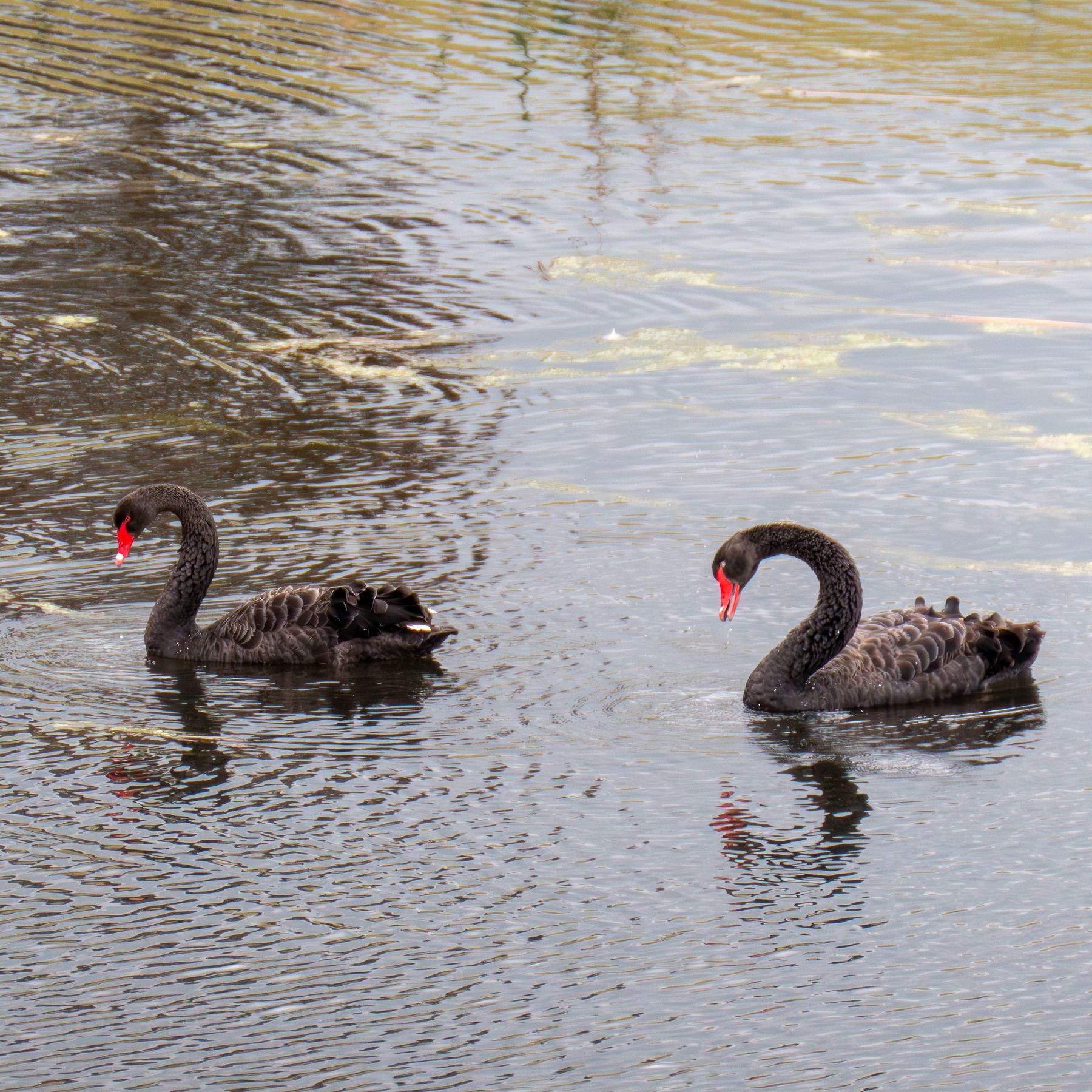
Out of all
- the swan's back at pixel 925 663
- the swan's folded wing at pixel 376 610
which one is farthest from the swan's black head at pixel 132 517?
the swan's back at pixel 925 663

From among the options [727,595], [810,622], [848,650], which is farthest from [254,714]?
[848,650]

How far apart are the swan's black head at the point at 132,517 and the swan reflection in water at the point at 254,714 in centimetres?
57

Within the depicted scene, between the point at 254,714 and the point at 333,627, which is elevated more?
the point at 333,627

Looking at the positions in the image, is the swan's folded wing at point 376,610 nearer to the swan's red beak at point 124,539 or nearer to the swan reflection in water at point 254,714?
the swan reflection in water at point 254,714

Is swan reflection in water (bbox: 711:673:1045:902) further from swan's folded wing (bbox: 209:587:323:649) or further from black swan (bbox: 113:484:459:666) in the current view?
swan's folded wing (bbox: 209:587:323:649)

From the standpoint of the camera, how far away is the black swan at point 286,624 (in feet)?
19.8

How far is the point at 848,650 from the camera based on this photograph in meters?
5.95

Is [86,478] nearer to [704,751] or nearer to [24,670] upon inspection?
[24,670]

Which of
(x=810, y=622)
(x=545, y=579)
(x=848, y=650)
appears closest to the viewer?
(x=810, y=622)

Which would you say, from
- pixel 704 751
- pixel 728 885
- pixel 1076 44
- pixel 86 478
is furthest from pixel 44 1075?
pixel 1076 44

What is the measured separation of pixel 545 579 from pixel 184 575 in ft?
4.38

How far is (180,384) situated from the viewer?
9.59m

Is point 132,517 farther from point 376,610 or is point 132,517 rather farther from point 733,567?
point 733,567

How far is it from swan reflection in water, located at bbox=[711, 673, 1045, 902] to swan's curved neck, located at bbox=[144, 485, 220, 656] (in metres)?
1.99
